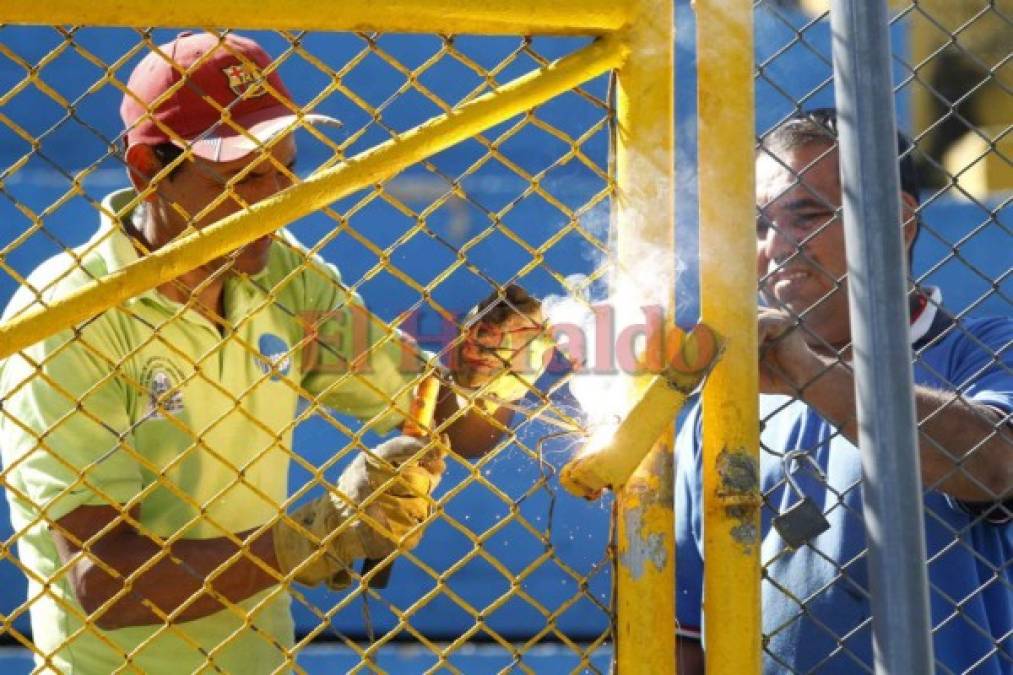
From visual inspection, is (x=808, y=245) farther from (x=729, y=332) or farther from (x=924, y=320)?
(x=729, y=332)

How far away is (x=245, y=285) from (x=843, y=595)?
1.20 metres

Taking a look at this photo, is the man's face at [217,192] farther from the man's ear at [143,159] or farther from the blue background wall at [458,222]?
the blue background wall at [458,222]

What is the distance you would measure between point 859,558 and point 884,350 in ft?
1.98

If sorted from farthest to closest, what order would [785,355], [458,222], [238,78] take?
[458,222] < [238,78] < [785,355]

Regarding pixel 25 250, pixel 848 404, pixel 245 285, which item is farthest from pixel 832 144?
pixel 25 250

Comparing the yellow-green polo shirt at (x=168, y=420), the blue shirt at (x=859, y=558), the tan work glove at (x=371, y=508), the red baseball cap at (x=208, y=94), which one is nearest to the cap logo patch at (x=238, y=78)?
the red baseball cap at (x=208, y=94)

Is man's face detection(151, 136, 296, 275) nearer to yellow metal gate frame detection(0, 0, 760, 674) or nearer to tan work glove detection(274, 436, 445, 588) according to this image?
tan work glove detection(274, 436, 445, 588)

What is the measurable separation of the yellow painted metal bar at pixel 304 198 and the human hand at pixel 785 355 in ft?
1.40

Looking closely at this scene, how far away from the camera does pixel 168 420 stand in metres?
1.98

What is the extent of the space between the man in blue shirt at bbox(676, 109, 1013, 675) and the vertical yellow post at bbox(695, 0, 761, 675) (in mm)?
180

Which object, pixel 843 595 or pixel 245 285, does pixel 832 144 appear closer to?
pixel 843 595

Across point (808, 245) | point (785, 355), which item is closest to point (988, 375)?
point (808, 245)

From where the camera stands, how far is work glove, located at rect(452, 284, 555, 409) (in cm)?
209

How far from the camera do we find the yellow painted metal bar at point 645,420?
1620 millimetres
